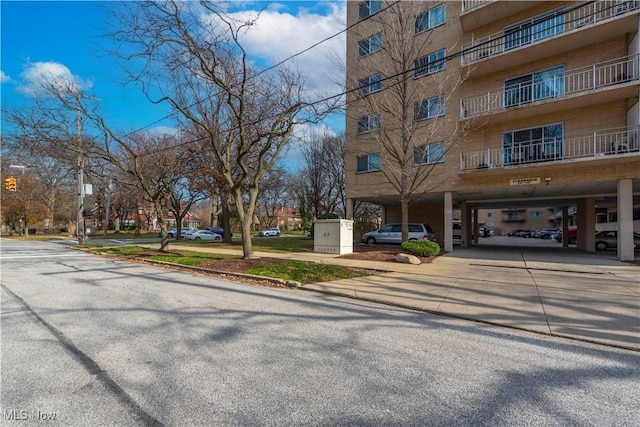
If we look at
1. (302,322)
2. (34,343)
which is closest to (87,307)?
(34,343)

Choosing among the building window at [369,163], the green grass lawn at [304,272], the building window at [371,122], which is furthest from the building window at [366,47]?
the green grass lawn at [304,272]

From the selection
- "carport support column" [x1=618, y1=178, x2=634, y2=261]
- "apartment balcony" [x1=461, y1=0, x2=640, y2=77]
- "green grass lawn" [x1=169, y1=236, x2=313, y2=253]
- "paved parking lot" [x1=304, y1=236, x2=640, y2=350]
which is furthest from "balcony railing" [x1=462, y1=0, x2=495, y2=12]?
"green grass lawn" [x1=169, y1=236, x2=313, y2=253]

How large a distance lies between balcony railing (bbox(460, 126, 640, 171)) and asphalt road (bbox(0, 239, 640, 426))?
14.1 meters

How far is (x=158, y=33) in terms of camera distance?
1079 centimetres

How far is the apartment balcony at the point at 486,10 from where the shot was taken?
18.1m

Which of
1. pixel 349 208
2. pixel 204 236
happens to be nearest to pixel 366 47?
pixel 349 208

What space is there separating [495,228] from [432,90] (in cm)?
6627

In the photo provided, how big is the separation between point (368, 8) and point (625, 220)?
17.2 metres

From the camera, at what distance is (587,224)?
22312 millimetres

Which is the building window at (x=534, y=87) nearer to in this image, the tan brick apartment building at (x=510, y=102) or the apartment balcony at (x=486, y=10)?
the tan brick apartment building at (x=510, y=102)

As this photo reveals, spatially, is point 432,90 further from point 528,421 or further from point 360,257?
point 528,421

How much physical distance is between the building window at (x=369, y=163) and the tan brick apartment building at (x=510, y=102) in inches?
6.1

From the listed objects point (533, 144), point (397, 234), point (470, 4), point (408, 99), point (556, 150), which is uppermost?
point (470, 4)

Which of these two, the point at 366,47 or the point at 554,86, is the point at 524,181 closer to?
the point at 554,86
